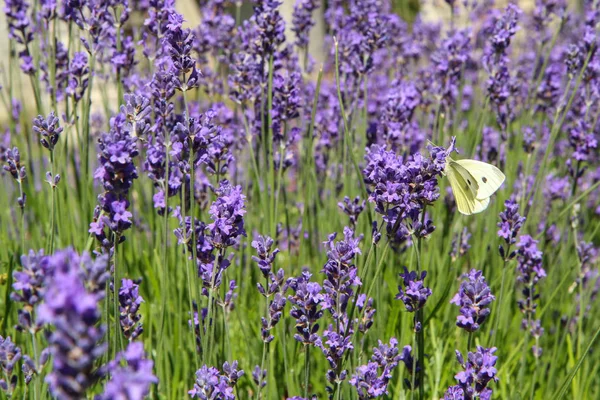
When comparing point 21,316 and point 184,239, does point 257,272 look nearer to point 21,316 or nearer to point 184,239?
point 184,239

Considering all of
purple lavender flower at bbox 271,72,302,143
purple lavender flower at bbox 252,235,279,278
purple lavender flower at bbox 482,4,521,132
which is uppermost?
purple lavender flower at bbox 482,4,521,132

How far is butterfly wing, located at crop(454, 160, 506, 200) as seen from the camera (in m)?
2.51

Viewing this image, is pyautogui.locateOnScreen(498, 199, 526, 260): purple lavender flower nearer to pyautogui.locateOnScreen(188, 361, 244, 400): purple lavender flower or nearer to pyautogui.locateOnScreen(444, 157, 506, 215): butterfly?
pyautogui.locateOnScreen(444, 157, 506, 215): butterfly

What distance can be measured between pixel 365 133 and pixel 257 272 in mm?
940

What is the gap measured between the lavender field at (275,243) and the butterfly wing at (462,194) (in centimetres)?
1

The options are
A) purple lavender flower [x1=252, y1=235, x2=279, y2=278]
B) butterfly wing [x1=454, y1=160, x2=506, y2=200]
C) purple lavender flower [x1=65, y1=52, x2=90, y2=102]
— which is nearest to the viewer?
purple lavender flower [x1=252, y1=235, x2=279, y2=278]

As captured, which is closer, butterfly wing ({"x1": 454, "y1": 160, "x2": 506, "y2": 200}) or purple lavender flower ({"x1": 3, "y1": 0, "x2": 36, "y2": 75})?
butterfly wing ({"x1": 454, "y1": 160, "x2": 506, "y2": 200})

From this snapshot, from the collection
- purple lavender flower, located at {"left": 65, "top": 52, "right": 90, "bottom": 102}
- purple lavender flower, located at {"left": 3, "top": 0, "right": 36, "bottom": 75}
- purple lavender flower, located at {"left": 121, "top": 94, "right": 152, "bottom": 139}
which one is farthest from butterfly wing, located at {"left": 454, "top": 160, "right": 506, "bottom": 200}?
purple lavender flower, located at {"left": 3, "top": 0, "right": 36, "bottom": 75}

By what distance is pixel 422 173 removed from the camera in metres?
1.83

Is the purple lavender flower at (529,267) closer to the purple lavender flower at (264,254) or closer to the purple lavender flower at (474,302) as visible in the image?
the purple lavender flower at (474,302)

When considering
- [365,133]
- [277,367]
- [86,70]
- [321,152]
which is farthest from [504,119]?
[86,70]

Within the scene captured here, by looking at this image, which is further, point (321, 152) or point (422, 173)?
point (321, 152)

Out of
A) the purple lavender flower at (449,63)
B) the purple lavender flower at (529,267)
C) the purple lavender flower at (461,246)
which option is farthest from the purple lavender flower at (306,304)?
the purple lavender flower at (449,63)

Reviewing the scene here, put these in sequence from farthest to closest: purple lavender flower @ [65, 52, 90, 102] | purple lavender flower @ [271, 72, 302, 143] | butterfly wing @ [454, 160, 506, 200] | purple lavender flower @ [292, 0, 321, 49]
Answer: purple lavender flower @ [292, 0, 321, 49] < purple lavender flower @ [271, 72, 302, 143] < purple lavender flower @ [65, 52, 90, 102] < butterfly wing @ [454, 160, 506, 200]
